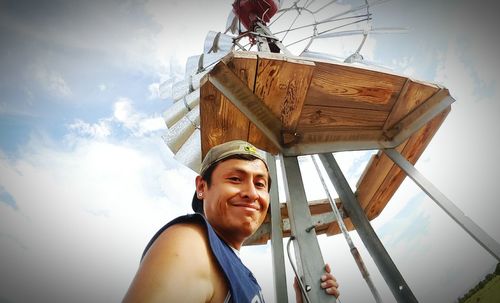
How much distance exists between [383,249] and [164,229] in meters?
2.31

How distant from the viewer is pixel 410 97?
2398 mm

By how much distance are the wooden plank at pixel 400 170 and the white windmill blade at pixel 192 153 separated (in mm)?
2538

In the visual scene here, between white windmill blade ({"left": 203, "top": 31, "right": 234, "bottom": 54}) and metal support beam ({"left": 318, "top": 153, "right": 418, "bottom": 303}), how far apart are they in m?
2.28

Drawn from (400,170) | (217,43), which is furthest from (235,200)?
(217,43)

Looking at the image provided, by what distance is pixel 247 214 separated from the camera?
1339 millimetres

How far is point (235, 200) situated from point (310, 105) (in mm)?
1263

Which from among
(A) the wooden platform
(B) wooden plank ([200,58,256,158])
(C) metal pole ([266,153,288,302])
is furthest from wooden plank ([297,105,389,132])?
(C) metal pole ([266,153,288,302])

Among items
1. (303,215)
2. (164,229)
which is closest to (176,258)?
(164,229)

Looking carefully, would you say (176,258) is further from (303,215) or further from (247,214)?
(303,215)

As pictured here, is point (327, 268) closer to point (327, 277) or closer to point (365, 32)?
A: point (327, 277)

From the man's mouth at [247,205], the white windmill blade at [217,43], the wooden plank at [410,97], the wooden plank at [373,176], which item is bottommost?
the man's mouth at [247,205]

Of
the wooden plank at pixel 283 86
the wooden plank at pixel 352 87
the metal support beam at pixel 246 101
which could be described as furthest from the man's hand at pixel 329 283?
the wooden plank at pixel 352 87

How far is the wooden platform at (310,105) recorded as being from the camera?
1799 millimetres

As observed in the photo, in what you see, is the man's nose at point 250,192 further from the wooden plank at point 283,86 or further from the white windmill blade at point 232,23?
the white windmill blade at point 232,23
